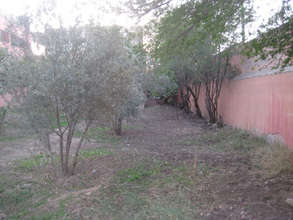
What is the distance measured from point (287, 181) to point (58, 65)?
465 centimetres

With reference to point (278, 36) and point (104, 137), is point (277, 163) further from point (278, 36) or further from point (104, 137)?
point (104, 137)

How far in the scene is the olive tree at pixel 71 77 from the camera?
5.17 meters

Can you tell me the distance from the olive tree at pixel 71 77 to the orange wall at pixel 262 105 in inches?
183

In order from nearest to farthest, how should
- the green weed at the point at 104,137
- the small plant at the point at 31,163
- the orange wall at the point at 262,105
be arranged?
the small plant at the point at 31,163, the orange wall at the point at 262,105, the green weed at the point at 104,137

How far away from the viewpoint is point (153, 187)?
5.39m

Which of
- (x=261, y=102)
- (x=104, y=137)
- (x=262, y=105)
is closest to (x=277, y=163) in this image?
(x=262, y=105)

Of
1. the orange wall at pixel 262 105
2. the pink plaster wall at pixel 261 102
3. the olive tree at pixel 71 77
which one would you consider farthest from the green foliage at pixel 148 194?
the orange wall at pixel 262 105

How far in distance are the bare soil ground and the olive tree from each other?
1154mm

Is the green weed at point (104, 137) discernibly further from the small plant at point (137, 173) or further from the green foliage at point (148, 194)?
the green foliage at point (148, 194)

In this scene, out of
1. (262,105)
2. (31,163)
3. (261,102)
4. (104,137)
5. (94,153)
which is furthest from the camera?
(104,137)

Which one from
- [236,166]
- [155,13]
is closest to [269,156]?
[236,166]

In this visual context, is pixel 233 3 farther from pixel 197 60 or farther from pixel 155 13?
pixel 197 60

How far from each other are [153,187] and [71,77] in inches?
102

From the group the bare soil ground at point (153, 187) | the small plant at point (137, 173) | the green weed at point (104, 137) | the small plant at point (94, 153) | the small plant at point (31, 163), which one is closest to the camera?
the bare soil ground at point (153, 187)
